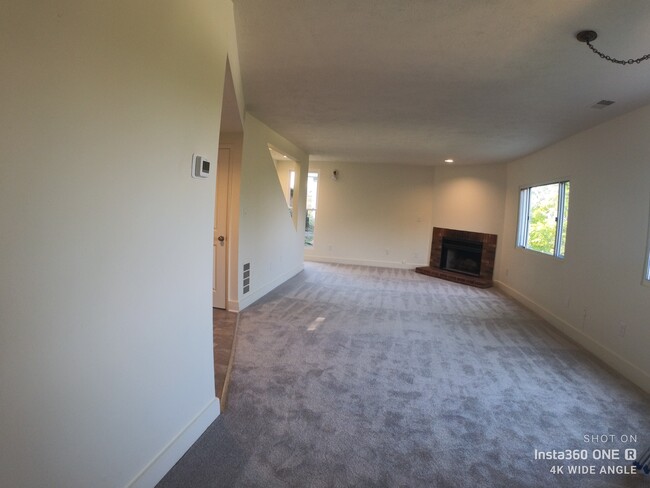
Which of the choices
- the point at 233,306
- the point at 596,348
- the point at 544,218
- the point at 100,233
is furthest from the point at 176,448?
the point at 544,218

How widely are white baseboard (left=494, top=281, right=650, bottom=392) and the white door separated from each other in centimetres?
392

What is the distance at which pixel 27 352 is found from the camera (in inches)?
36.7

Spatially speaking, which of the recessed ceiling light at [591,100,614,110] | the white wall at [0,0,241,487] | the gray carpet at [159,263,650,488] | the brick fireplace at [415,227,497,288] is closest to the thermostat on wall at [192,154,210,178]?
the white wall at [0,0,241,487]

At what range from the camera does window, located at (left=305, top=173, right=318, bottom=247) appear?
8305 mm

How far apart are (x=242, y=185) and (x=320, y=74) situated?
172 cm

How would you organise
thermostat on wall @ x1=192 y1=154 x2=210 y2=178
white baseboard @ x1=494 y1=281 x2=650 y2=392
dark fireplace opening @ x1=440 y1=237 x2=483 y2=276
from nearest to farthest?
1. thermostat on wall @ x1=192 y1=154 x2=210 y2=178
2. white baseboard @ x1=494 y1=281 x2=650 y2=392
3. dark fireplace opening @ x1=440 y1=237 x2=483 y2=276

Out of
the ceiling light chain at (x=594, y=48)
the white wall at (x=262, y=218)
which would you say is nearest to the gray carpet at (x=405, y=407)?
the white wall at (x=262, y=218)

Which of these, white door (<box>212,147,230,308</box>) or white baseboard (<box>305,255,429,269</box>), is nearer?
white door (<box>212,147,230,308</box>)

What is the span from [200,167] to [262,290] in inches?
130

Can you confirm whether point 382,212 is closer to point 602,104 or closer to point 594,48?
point 602,104

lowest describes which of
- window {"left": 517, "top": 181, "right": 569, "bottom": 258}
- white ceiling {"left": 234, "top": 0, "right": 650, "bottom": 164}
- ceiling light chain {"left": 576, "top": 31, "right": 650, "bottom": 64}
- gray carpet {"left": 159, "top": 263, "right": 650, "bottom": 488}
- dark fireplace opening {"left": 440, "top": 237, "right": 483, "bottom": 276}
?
gray carpet {"left": 159, "top": 263, "right": 650, "bottom": 488}

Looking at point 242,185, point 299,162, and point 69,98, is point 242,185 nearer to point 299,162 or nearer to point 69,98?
point 299,162

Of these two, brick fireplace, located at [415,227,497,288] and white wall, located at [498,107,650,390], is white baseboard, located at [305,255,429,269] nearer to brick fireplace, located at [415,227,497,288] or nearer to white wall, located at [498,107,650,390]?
brick fireplace, located at [415,227,497,288]

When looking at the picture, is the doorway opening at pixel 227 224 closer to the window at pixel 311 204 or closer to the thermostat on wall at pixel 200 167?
the thermostat on wall at pixel 200 167
